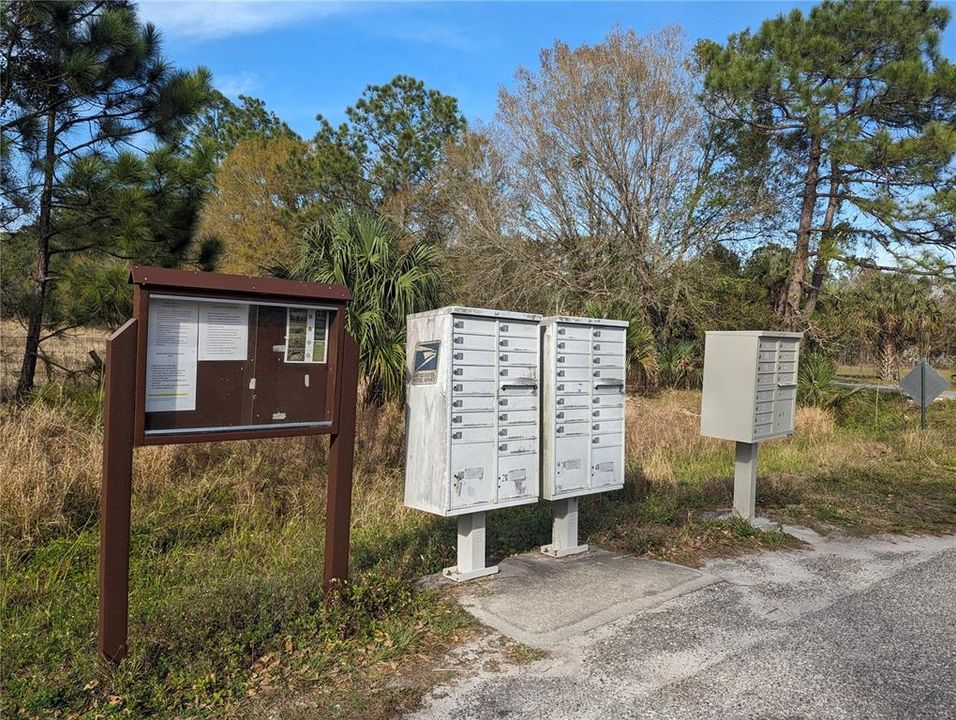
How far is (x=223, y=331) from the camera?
3.65m

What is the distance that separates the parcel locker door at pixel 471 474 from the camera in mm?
4461

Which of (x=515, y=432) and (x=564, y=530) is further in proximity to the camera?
(x=564, y=530)

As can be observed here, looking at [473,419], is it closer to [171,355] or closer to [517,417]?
[517,417]

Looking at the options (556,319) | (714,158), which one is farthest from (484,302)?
(556,319)

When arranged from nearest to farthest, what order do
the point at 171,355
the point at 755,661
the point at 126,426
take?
1. the point at 126,426
2. the point at 171,355
3. the point at 755,661

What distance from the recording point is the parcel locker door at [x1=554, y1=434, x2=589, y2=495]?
16.7 feet

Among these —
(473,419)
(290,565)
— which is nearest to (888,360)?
(473,419)

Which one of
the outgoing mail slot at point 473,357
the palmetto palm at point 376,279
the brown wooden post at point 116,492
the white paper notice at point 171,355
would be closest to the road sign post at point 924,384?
the palmetto palm at point 376,279

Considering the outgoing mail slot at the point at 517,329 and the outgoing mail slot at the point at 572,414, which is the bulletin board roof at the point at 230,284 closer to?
the outgoing mail slot at the point at 517,329

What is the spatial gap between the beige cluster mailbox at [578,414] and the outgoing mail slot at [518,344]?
7.2 inches

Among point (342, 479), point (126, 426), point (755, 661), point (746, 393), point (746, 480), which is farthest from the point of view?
point (746, 480)

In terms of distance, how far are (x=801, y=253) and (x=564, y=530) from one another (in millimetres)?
17753

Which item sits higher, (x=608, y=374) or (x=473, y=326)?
(x=473, y=326)

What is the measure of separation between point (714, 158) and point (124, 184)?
17.0 metres
